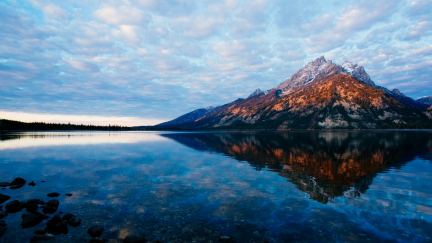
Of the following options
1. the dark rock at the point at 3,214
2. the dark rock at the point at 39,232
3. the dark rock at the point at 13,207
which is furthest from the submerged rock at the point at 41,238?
A: the dark rock at the point at 13,207

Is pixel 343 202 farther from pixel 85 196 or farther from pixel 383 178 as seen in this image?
pixel 85 196

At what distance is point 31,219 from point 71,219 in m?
3.60

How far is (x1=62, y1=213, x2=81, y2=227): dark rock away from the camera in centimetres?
2572

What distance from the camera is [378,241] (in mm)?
22547

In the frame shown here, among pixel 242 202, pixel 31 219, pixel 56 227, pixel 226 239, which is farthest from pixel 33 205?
pixel 242 202

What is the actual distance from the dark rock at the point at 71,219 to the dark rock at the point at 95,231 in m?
2.54

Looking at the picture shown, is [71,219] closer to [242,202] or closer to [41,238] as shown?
[41,238]

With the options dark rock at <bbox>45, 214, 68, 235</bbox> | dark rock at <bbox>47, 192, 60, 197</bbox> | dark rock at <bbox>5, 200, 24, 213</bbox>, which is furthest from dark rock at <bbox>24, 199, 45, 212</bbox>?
dark rock at <bbox>45, 214, 68, 235</bbox>

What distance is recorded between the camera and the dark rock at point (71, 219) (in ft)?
84.4

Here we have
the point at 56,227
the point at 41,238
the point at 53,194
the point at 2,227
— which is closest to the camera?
the point at 41,238

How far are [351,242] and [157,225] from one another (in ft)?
53.8

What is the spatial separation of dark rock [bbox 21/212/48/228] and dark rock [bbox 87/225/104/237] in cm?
621

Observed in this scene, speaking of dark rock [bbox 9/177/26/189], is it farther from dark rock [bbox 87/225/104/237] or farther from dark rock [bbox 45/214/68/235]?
dark rock [bbox 87/225/104/237]

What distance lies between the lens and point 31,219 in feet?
86.1
